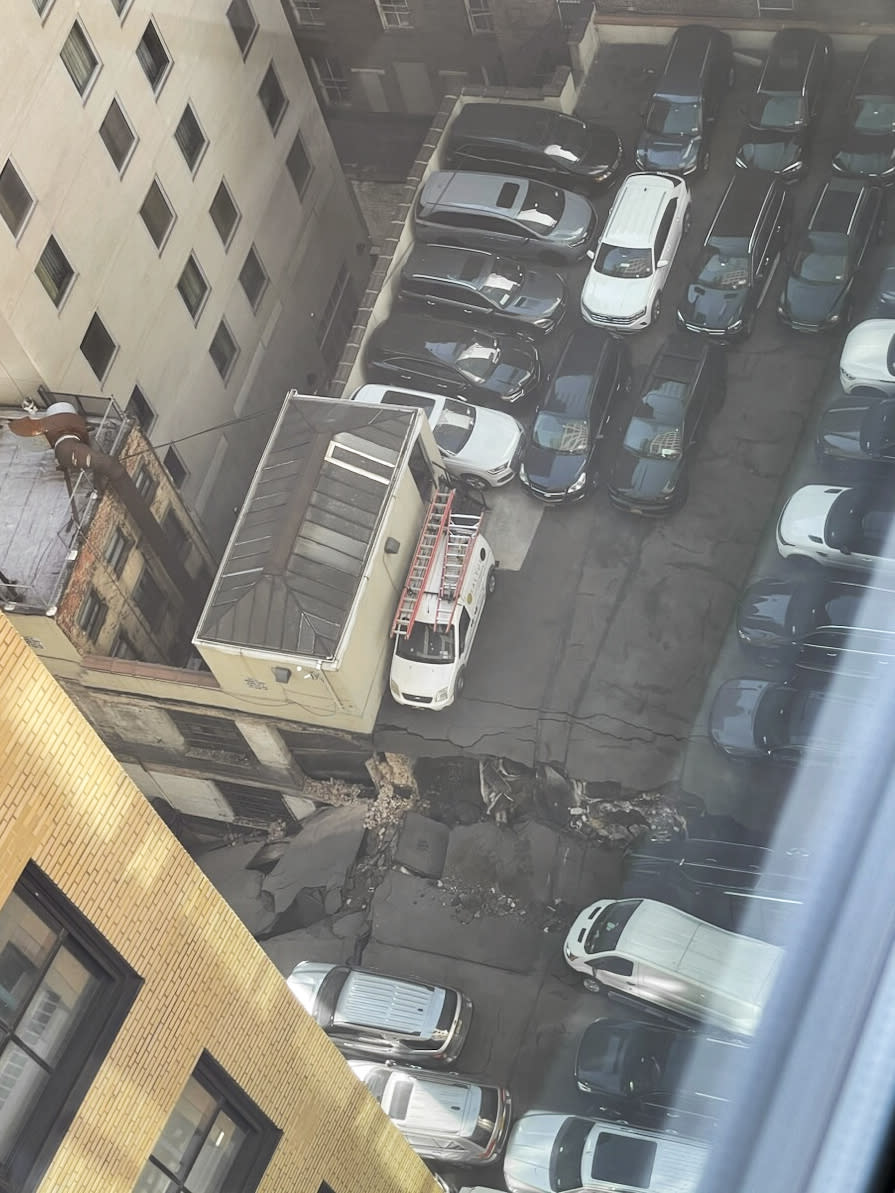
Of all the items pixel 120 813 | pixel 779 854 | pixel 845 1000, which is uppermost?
pixel 779 854

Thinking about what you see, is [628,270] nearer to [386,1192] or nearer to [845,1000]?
[386,1192]

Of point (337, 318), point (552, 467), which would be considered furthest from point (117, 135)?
point (552, 467)

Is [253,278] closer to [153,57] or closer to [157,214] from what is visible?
[157,214]

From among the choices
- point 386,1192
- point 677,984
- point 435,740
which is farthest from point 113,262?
point 386,1192

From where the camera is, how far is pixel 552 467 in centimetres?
1240

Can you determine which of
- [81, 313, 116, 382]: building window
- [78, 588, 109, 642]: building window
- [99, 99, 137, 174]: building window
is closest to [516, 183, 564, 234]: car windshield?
[99, 99, 137, 174]: building window

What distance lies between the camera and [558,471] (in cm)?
1238

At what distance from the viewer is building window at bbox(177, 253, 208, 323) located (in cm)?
1357

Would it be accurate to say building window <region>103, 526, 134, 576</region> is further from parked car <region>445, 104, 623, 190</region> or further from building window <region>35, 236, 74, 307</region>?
parked car <region>445, 104, 623, 190</region>

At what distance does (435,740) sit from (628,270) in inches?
189

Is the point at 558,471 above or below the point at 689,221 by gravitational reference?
below

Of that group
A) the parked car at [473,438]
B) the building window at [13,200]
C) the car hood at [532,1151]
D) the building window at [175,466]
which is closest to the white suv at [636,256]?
the parked car at [473,438]

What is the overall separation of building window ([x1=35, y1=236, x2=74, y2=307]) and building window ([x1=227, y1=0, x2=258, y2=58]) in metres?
3.46

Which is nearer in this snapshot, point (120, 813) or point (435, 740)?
point (120, 813)
